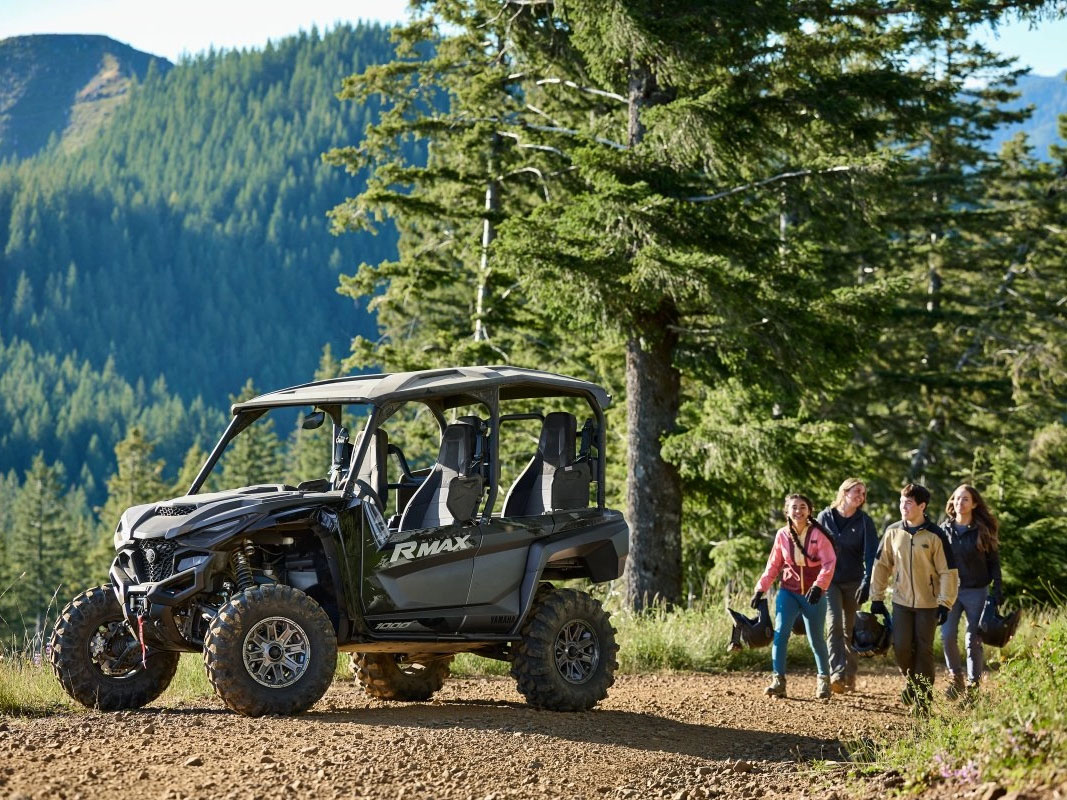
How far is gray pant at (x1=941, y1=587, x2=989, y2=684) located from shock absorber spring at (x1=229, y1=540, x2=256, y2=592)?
241 inches

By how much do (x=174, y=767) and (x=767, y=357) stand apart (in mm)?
11305

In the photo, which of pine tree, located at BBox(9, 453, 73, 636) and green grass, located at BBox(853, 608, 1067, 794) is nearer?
green grass, located at BBox(853, 608, 1067, 794)

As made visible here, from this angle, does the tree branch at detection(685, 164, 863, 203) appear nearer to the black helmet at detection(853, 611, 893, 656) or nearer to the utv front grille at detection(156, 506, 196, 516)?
the black helmet at detection(853, 611, 893, 656)

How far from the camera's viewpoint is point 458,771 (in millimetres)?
7277

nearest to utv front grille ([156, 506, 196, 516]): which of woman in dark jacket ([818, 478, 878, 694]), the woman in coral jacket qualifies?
the woman in coral jacket

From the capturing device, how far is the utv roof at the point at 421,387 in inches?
362

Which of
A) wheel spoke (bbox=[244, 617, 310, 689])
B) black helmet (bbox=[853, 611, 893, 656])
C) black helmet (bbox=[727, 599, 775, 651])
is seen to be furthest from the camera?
black helmet (bbox=[727, 599, 775, 651])

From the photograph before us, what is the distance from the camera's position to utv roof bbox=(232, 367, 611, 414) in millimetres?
9195

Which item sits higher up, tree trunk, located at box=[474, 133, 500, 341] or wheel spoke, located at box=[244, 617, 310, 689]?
tree trunk, located at box=[474, 133, 500, 341]

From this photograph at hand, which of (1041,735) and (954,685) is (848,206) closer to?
(954,685)

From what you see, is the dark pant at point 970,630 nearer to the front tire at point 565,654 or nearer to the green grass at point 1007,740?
the front tire at point 565,654

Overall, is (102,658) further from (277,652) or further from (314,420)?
(314,420)

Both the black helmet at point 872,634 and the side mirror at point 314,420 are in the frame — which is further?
the black helmet at point 872,634

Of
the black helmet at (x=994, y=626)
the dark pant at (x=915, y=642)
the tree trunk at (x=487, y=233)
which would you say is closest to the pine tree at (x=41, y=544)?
the tree trunk at (x=487, y=233)
